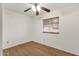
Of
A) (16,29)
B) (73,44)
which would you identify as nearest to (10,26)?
(16,29)

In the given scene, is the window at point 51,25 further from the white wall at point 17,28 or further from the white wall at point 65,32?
the white wall at point 17,28

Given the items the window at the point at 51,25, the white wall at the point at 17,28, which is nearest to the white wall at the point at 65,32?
the window at the point at 51,25

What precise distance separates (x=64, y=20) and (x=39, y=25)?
855 millimetres

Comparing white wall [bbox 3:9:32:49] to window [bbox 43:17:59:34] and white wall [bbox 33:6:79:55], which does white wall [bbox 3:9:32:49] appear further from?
window [bbox 43:17:59:34]

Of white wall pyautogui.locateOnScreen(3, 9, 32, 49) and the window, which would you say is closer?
white wall pyautogui.locateOnScreen(3, 9, 32, 49)

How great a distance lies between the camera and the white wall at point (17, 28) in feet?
5.97

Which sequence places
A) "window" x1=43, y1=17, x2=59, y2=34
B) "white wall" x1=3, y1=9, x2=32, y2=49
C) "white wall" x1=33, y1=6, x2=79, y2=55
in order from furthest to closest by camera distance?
"white wall" x1=33, y1=6, x2=79, y2=55, "window" x1=43, y1=17, x2=59, y2=34, "white wall" x1=3, y1=9, x2=32, y2=49

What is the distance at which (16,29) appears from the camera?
1.88 m

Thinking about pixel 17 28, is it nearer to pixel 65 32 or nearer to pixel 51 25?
pixel 51 25

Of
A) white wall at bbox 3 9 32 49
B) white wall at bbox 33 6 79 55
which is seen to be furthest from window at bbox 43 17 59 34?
white wall at bbox 3 9 32 49

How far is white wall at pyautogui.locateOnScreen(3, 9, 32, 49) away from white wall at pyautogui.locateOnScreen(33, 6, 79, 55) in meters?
0.39

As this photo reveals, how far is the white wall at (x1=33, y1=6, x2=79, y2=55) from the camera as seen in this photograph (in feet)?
7.56

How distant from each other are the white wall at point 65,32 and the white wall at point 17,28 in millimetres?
393

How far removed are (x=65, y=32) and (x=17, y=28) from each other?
1.51 m
